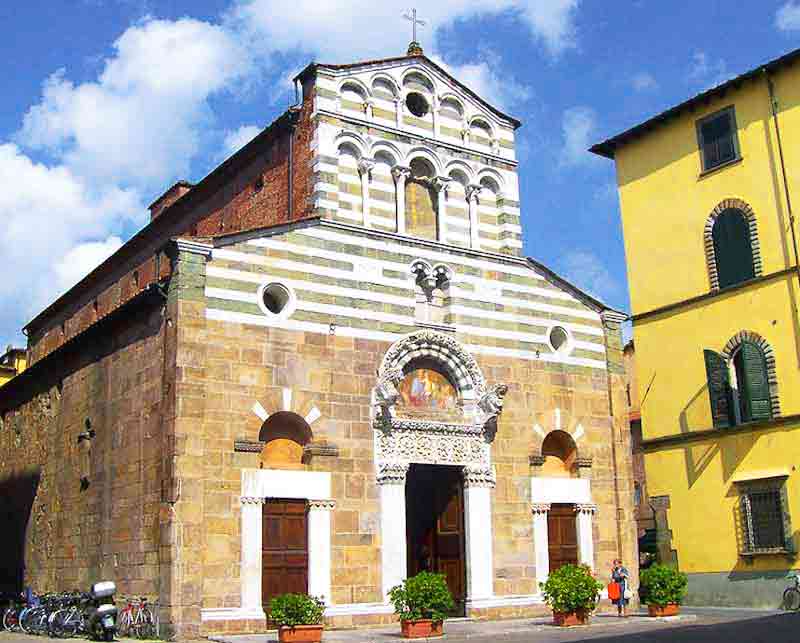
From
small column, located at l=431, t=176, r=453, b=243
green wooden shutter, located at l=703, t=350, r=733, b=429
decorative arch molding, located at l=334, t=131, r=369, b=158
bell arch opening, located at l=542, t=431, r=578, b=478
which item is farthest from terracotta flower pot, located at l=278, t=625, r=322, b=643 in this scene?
green wooden shutter, located at l=703, t=350, r=733, b=429

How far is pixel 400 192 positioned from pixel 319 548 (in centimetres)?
846

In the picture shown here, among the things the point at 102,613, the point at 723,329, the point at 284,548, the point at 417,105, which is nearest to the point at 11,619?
the point at 102,613

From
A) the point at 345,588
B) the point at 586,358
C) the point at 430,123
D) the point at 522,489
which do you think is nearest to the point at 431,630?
the point at 345,588

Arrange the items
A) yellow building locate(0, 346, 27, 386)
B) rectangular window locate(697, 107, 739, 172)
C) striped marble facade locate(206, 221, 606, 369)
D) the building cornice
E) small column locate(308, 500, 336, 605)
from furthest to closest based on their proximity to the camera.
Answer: yellow building locate(0, 346, 27, 386) < rectangular window locate(697, 107, 739, 172) < the building cornice < striped marble facade locate(206, 221, 606, 369) < small column locate(308, 500, 336, 605)

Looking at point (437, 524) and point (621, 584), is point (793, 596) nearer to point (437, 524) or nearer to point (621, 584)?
point (621, 584)

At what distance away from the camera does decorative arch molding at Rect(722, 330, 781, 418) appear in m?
23.9

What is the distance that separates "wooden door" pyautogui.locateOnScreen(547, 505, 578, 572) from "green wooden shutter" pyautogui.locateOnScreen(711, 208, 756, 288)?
24.8 ft

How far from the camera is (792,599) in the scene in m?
22.3

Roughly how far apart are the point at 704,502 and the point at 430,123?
12.0 m

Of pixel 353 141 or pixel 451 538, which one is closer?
pixel 451 538

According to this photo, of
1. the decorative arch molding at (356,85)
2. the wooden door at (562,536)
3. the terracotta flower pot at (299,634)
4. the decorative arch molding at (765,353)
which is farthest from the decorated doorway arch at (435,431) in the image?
the decorative arch molding at (765,353)

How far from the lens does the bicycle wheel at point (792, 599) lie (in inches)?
874

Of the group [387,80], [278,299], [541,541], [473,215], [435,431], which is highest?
[387,80]

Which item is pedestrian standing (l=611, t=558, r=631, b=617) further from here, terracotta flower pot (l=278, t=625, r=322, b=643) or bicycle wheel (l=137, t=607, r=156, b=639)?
bicycle wheel (l=137, t=607, r=156, b=639)
